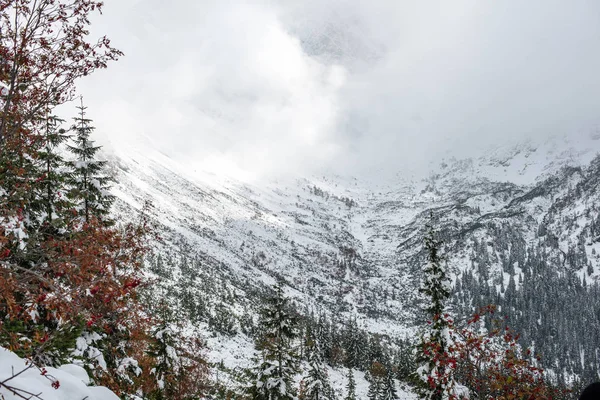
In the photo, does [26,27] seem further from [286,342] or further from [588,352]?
[588,352]

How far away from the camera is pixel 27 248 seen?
562cm

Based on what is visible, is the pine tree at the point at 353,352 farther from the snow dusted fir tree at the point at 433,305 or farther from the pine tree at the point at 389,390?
the snow dusted fir tree at the point at 433,305

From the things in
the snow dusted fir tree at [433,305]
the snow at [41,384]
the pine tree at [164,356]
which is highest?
the snow dusted fir tree at [433,305]

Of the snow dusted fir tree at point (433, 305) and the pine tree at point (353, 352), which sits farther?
the pine tree at point (353, 352)

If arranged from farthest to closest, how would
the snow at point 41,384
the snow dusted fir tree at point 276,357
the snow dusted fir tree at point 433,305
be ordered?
the snow dusted fir tree at point 276,357 < the snow dusted fir tree at point 433,305 < the snow at point 41,384

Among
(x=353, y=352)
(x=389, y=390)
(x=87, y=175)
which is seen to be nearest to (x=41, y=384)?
(x=87, y=175)

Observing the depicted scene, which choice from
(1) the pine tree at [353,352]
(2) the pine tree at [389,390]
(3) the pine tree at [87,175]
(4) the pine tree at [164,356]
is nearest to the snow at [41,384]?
(3) the pine tree at [87,175]

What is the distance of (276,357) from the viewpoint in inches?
796

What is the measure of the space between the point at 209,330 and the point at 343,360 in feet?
138

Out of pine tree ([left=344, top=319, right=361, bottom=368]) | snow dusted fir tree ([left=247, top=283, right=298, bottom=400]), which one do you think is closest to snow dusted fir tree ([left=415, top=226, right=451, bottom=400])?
snow dusted fir tree ([left=247, top=283, right=298, bottom=400])

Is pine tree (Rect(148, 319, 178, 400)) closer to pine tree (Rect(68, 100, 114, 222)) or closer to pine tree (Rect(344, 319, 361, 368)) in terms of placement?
pine tree (Rect(68, 100, 114, 222))

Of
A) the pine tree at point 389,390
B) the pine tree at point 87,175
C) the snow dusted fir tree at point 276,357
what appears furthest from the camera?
the pine tree at point 389,390

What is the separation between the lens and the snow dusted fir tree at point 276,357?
19.5 m

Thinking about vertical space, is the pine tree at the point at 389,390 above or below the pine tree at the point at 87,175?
below
